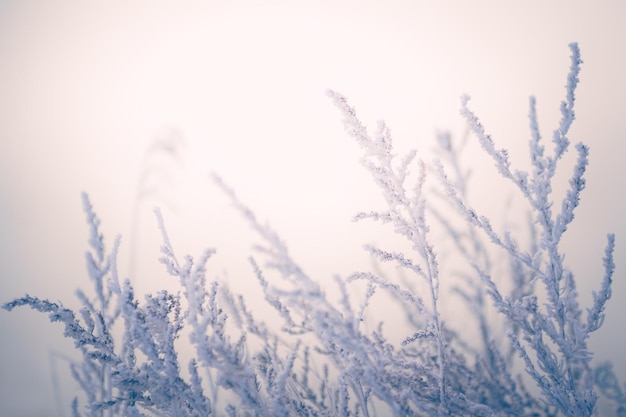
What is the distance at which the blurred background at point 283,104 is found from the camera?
2.37 meters

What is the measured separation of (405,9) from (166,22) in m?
1.80

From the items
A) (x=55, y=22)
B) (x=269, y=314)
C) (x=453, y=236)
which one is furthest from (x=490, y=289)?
(x=55, y=22)

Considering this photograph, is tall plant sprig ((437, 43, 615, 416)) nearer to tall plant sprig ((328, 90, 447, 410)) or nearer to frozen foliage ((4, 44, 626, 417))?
frozen foliage ((4, 44, 626, 417))

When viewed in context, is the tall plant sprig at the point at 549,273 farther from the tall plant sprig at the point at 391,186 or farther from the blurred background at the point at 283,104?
the blurred background at the point at 283,104

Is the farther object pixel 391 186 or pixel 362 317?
pixel 362 317

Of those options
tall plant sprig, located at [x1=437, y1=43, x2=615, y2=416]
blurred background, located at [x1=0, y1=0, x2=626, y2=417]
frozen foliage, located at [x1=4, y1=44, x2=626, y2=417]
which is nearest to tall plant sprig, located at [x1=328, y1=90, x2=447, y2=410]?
Result: frozen foliage, located at [x1=4, y1=44, x2=626, y2=417]

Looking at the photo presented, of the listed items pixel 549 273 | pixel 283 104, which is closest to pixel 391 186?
pixel 549 273

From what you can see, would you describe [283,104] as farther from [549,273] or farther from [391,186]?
[549,273]

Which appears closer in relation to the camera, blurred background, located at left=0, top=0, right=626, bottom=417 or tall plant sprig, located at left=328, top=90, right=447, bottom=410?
tall plant sprig, located at left=328, top=90, right=447, bottom=410

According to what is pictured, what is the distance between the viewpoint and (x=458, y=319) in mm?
2875

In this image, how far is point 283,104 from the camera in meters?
2.53

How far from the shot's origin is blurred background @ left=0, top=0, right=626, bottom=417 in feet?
7.76

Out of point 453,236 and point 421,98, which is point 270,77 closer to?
point 421,98

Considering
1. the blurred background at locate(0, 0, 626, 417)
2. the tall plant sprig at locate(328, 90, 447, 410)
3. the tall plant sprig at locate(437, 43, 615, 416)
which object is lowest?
the tall plant sprig at locate(437, 43, 615, 416)
